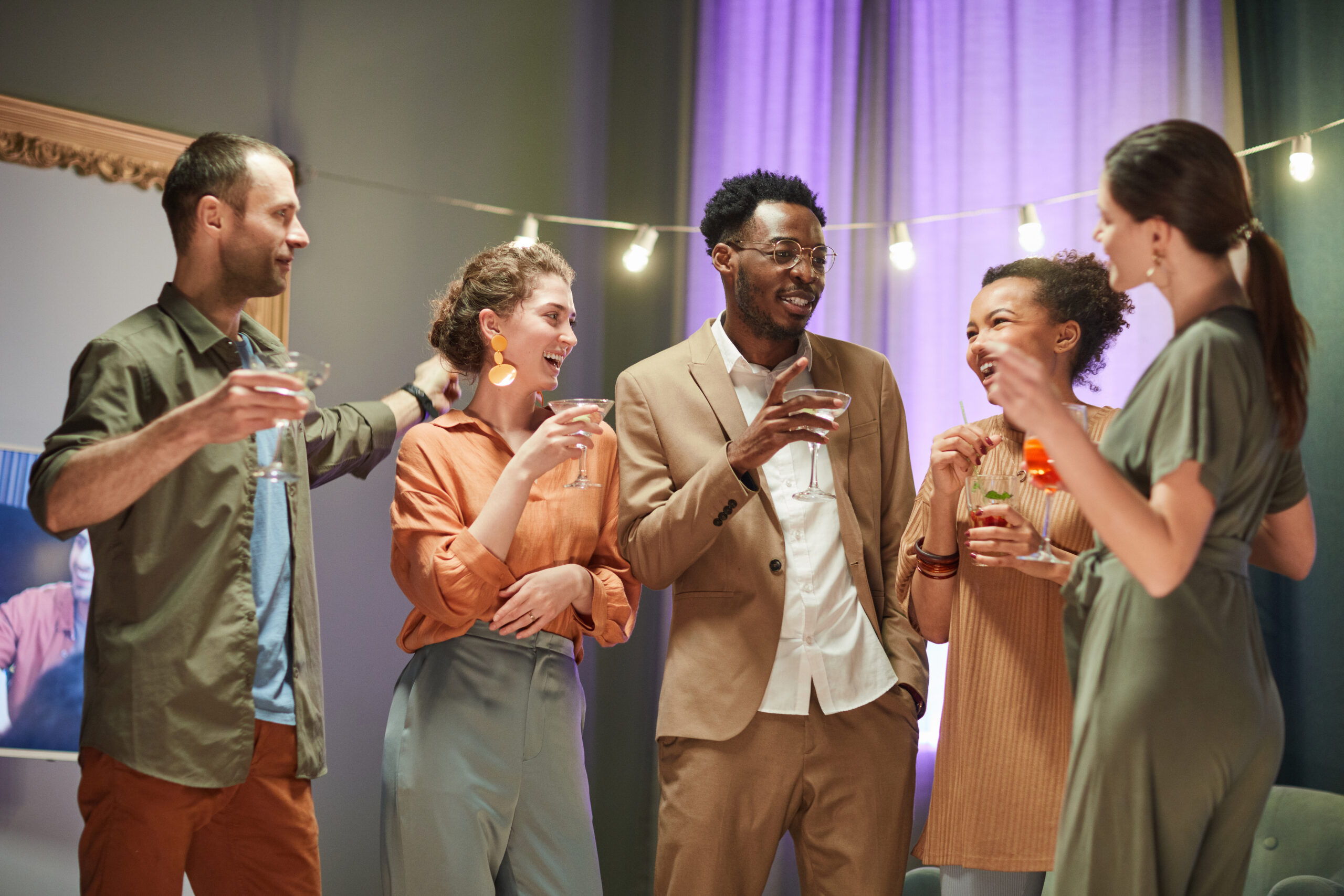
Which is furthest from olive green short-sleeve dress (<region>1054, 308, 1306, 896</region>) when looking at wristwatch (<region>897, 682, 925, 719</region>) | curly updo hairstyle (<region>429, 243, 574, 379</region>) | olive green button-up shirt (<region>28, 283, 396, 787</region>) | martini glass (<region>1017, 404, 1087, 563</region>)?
curly updo hairstyle (<region>429, 243, 574, 379</region>)

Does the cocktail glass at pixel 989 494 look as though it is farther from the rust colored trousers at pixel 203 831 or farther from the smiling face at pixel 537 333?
the rust colored trousers at pixel 203 831

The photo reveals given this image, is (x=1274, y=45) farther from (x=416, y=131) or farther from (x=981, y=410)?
(x=416, y=131)

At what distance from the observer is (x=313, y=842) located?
2438 millimetres

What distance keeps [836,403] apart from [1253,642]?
95 centimetres

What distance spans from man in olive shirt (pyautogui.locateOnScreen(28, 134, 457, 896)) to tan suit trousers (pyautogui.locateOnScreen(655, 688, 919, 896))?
853 mm

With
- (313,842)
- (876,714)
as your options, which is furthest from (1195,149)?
(313,842)

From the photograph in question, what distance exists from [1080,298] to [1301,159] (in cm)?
113

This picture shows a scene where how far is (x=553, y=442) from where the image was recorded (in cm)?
260

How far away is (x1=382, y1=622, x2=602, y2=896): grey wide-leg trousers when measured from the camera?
8.35 feet

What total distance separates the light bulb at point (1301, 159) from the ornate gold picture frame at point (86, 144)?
3178 millimetres

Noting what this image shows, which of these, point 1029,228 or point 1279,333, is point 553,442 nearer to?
point 1279,333

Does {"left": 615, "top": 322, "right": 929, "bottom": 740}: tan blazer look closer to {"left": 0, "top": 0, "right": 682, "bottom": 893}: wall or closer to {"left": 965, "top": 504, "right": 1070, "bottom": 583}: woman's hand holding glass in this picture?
{"left": 965, "top": 504, "right": 1070, "bottom": 583}: woman's hand holding glass

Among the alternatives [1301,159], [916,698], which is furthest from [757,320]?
[1301,159]

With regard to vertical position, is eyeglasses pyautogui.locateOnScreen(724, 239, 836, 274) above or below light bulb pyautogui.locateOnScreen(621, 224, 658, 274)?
below
